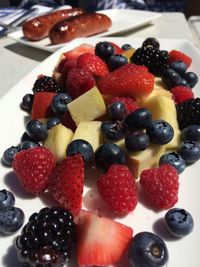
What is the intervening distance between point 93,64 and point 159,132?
45cm

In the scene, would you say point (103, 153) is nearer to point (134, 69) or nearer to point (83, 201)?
point (83, 201)

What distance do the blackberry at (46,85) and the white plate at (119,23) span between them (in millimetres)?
494

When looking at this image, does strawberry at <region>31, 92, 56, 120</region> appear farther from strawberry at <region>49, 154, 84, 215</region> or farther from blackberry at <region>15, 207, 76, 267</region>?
blackberry at <region>15, 207, 76, 267</region>

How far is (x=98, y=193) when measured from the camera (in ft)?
3.33

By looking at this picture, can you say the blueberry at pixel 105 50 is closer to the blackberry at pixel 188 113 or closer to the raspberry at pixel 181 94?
the raspberry at pixel 181 94

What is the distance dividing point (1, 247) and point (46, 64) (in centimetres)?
90

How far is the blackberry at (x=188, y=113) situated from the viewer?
1.22 m

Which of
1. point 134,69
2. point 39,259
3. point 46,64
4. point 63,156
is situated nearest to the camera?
point 39,259

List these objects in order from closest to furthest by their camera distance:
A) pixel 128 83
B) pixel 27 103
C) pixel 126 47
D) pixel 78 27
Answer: pixel 128 83 → pixel 27 103 → pixel 126 47 → pixel 78 27

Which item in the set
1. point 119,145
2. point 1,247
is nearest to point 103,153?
point 119,145

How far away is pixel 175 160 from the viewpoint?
1.07 m

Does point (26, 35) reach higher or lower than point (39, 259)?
lower

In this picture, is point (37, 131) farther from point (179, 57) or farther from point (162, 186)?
point (179, 57)

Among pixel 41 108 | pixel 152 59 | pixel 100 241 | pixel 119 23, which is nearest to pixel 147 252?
pixel 100 241
